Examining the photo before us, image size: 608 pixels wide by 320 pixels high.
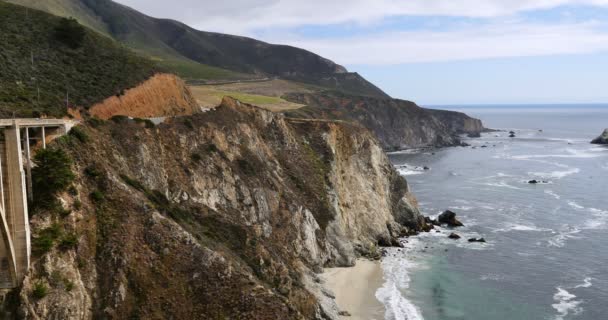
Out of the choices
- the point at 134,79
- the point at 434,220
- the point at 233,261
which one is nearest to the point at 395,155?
the point at 434,220

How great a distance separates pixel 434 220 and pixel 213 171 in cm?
3899

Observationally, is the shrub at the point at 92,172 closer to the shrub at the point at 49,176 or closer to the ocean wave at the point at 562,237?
the shrub at the point at 49,176

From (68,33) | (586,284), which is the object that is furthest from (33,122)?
(586,284)

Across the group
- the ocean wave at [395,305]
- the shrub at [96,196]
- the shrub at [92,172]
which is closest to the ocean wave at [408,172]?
the ocean wave at [395,305]

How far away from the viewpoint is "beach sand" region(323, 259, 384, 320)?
43.8m

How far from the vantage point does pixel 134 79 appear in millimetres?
51844

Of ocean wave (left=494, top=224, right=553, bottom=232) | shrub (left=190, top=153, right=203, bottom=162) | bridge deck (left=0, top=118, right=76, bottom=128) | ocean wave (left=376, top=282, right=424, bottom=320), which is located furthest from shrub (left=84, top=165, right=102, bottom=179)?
ocean wave (left=494, top=224, right=553, bottom=232)

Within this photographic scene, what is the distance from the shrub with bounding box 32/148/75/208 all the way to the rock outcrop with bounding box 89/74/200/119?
40.2ft

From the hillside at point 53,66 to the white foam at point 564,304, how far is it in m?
43.2

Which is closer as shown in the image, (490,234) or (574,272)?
(574,272)

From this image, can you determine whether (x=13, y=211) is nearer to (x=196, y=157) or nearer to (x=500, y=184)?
(x=196, y=157)

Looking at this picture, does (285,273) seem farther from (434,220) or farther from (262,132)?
(434,220)

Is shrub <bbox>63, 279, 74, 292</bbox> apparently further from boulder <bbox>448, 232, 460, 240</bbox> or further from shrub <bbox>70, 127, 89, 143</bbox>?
boulder <bbox>448, 232, 460, 240</bbox>

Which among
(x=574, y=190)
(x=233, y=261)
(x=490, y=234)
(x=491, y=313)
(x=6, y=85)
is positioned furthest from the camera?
(x=574, y=190)
